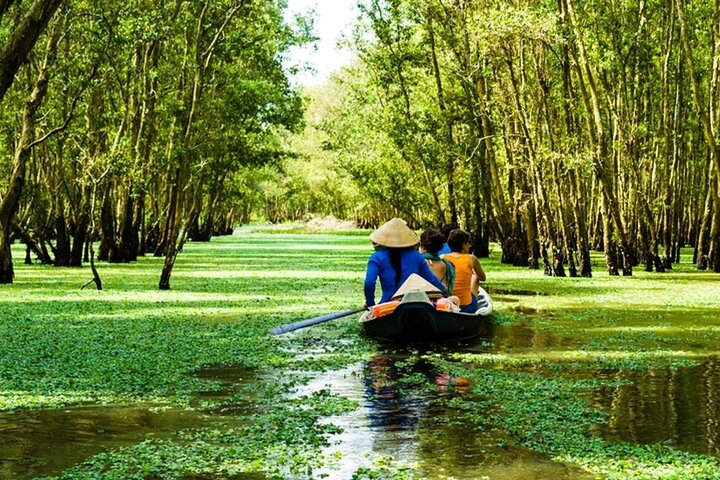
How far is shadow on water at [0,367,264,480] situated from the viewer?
752cm

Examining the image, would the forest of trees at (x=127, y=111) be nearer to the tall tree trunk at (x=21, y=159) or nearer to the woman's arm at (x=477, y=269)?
the tall tree trunk at (x=21, y=159)

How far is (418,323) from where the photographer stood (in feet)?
48.2

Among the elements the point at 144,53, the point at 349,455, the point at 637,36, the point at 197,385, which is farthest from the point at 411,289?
the point at 144,53

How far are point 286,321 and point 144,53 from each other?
20978 mm

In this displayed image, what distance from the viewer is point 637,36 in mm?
29781

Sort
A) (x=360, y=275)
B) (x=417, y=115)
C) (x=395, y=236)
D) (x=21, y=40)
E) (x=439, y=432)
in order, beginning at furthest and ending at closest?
(x=417, y=115), (x=360, y=275), (x=395, y=236), (x=21, y=40), (x=439, y=432)

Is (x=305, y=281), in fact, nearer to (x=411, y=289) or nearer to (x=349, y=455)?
(x=411, y=289)

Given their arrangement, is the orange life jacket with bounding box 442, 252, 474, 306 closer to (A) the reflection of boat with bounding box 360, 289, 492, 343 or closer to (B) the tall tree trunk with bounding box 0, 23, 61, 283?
(A) the reflection of boat with bounding box 360, 289, 492, 343

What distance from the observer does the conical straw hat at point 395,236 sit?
15.0 meters

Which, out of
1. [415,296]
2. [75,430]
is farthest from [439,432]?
[415,296]

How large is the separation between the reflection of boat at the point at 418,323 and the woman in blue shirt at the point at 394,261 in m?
0.56

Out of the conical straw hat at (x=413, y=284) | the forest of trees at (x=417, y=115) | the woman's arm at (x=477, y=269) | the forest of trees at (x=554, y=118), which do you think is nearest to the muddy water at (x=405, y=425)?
the conical straw hat at (x=413, y=284)

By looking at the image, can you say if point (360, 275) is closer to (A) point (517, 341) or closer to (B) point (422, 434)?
(A) point (517, 341)

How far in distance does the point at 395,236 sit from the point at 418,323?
1377 millimetres
